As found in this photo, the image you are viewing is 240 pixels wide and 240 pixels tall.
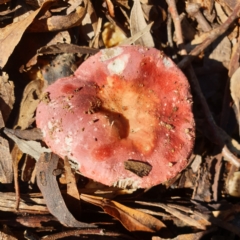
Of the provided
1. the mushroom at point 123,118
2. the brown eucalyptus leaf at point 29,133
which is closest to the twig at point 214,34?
the mushroom at point 123,118

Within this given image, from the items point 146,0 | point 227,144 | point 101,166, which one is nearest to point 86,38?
point 146,0

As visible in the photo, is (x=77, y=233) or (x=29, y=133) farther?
(x=29, y=133)

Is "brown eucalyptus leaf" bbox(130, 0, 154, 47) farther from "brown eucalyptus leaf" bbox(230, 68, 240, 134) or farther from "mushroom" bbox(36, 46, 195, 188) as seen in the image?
"brown eucalyptus leaf" bbox(230, 68, 240, 134)

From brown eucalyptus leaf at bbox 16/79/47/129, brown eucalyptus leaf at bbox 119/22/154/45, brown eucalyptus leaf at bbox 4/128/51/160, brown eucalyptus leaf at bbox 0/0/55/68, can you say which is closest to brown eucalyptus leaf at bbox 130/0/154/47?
brown eucalyptus leaf at bbox 119/22/154/45

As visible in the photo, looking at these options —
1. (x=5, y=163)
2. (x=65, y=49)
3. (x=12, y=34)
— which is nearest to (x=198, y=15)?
(x=65, y=49)

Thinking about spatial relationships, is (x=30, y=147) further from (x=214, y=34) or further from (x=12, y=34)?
(x=214, y=34)

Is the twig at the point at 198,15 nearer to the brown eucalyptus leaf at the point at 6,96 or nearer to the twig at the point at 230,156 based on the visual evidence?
the twig at the point at 230,156
